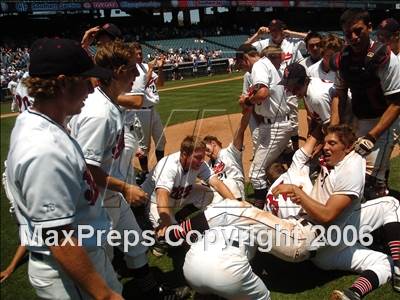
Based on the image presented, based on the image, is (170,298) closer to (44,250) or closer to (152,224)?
(152,224)

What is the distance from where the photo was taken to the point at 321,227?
307 cm

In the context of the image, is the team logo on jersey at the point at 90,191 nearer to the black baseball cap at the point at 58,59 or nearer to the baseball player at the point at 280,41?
the black baseball cap at the point at 58,59

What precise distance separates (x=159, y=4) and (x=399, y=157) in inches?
394

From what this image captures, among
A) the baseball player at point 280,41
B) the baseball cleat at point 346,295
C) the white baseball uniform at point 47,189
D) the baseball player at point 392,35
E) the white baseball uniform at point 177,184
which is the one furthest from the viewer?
the baseball player at point 280,41

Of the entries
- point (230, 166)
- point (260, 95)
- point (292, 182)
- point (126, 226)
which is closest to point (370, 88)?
point (260, 95)

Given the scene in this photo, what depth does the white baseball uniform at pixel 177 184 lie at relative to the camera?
11.9 ft

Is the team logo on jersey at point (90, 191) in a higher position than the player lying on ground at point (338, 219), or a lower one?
higher

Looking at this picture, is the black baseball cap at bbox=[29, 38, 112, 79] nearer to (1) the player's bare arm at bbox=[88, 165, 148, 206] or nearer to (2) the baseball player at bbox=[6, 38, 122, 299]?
(2) the baseball player at bbox=[6, 38, 122, 299]

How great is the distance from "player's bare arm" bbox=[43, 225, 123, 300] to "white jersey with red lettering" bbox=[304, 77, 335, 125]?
3.11m

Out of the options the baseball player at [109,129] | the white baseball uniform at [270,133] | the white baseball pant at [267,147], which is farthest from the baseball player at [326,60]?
the baseball player at [109,129]

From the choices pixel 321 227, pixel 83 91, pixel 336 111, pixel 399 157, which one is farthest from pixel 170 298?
pixel 399 157

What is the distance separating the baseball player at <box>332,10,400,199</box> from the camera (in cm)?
340

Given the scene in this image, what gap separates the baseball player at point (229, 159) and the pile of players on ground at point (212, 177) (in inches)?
0.5

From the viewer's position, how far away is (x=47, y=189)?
1.60 metres
